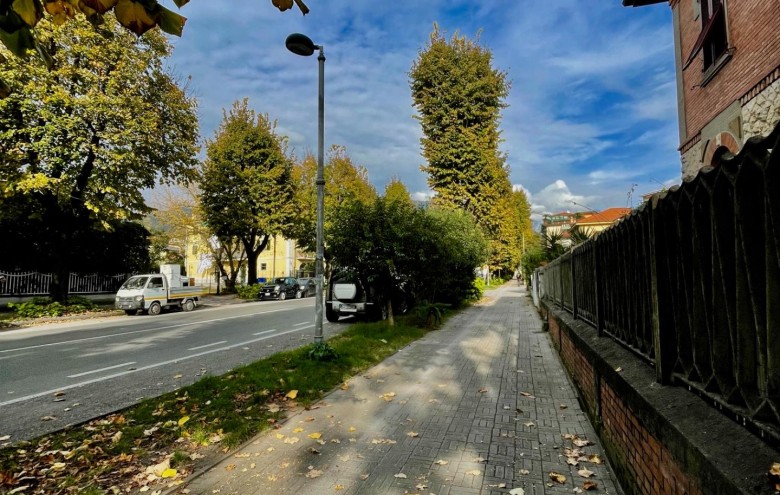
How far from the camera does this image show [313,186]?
40.8 m

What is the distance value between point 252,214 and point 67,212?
13.1 metres

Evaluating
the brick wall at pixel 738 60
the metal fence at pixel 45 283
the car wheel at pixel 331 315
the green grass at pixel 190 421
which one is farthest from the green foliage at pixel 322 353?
the metal fence at pixel 45 283

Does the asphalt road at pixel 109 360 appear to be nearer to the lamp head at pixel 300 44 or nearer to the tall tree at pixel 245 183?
the lamp head at pixel 300 44

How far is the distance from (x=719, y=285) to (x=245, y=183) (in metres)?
33.0

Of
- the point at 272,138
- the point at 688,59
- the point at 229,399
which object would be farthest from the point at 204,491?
the point at 272,138

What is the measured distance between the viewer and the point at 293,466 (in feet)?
12.7

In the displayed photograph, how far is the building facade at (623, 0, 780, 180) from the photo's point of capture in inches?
292

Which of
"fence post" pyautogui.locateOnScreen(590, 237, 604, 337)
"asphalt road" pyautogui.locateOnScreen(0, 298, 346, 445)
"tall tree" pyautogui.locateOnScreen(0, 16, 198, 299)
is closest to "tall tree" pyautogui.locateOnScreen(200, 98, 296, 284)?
"tall tree" pyautogui.locateOnScreen(0, 16, 198, 299)

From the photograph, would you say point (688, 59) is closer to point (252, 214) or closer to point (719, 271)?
point (719, 271)

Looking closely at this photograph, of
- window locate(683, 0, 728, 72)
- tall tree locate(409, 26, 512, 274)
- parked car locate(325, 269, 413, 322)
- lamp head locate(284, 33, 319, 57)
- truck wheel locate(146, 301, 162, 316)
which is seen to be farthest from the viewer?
Answer: tall tree locate(409, 26, 512, 274)

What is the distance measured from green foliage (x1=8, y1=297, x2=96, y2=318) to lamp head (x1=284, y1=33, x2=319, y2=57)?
17.1 metres

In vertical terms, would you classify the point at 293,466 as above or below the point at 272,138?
below

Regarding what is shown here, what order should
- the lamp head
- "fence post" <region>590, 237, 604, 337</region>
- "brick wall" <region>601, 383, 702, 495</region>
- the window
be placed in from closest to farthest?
"brick wall" <region>601, 383, 702, 495</region>
"fence post" <region>590, 237, 604, 337</region>
the lamp head
the window

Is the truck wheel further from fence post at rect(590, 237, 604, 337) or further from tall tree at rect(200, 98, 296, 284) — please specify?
fence post at rect(590, 237, 604, 337)
